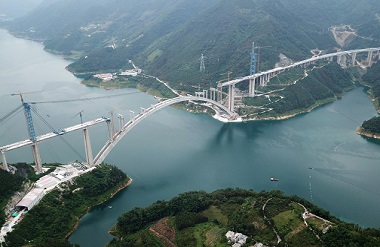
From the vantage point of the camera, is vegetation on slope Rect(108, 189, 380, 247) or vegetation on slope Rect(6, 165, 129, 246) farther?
vegetation on slope Rect(6, 165, 129, 246)

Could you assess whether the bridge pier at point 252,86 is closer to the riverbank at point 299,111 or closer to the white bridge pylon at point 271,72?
the white bridge pylon at point 271,72

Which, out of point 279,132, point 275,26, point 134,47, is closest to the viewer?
point 279,132

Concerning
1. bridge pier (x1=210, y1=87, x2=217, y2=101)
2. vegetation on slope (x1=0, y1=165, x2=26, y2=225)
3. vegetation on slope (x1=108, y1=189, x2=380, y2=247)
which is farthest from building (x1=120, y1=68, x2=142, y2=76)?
vegetation on slope (x1=108, y1=189, x2=380, y2=247)

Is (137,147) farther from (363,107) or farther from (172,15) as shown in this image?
(172,15)

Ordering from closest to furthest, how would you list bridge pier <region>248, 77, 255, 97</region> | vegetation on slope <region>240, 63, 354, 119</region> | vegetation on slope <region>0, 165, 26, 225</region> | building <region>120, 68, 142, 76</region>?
vegetation on slope <region>0, 165, 26, 225</region> < vegetation on slope <region>240, 63, 354, 119</region> < bridge pier <region>248, 77, 255, 97</region> < building <region>120, 68, 142, 76</region>

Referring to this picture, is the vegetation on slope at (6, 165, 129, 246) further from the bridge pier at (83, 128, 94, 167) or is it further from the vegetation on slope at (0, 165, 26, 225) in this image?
the vegetation on slope at (0, 165, 26, 225)

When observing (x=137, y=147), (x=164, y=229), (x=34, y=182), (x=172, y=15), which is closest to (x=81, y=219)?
(x=34, y=182)

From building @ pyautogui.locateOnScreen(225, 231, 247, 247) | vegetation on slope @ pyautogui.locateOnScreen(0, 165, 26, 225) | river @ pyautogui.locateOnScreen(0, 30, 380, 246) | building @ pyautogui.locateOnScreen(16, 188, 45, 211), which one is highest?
vegetation on slope @ pyautogui.locateOnScreen(0, 165, 26, 225)
